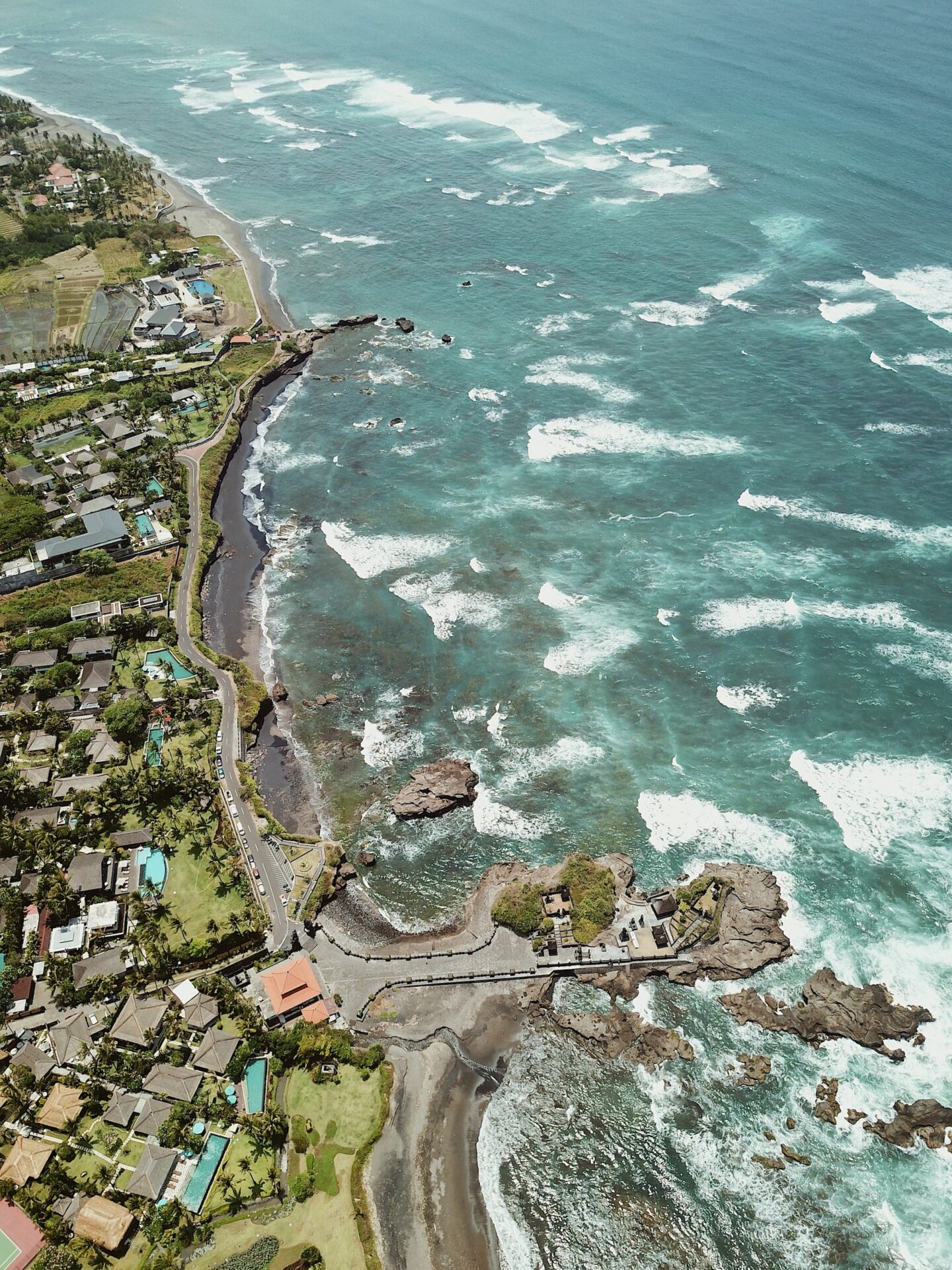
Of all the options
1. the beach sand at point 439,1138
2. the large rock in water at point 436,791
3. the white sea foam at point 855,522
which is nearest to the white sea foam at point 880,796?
the large rock in water at point 436,791

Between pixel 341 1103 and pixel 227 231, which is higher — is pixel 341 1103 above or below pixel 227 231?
below

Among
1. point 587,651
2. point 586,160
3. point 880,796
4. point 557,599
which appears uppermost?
point 586,160

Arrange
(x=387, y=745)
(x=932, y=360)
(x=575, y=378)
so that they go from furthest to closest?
(x=575, y=378)
(x=932, y=360)
(x=387, y=745)

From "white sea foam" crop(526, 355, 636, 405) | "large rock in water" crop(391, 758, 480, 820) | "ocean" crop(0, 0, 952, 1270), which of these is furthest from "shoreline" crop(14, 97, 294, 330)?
"large rock in water" crop(391, 758, 480, 820)

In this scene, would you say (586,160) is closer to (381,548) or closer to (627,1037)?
(381,548)

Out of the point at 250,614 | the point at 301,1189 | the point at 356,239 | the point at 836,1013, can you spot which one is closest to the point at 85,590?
the point at 250,614
